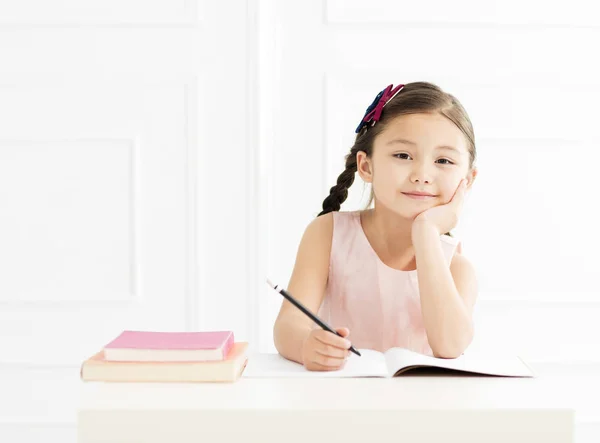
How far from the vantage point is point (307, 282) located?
1423 mm

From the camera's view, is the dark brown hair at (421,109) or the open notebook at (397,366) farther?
the dark brown hair at (421,109)

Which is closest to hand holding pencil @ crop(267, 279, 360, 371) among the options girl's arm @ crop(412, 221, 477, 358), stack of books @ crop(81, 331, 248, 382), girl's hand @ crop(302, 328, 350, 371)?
girl's hand @ crop(302, 328, 350, 371)

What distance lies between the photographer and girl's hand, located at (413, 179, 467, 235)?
1319 mm

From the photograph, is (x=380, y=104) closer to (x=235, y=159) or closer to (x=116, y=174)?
(x=235, y=159)

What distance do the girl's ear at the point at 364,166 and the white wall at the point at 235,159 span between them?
0.77 m

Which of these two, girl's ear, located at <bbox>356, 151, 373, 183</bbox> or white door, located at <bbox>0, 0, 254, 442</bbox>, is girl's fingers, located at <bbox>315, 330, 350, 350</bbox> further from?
white door, located at <bbox>0, 0, 254, 442</bbox>

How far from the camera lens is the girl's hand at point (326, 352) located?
1.02 metres

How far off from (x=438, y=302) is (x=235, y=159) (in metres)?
1.14

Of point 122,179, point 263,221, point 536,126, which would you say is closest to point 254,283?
point 263,221

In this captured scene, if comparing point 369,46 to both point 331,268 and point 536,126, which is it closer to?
point 536,126

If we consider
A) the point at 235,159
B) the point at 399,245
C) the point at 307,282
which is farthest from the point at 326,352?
the point at 235,159

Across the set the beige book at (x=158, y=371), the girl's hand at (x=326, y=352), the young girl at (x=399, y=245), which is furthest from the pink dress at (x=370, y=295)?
the beige book at (x=158, y=371)

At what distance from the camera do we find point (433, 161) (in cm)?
131

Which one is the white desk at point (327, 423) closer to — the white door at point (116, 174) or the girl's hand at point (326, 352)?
the girl's hand at point (326, 352)
